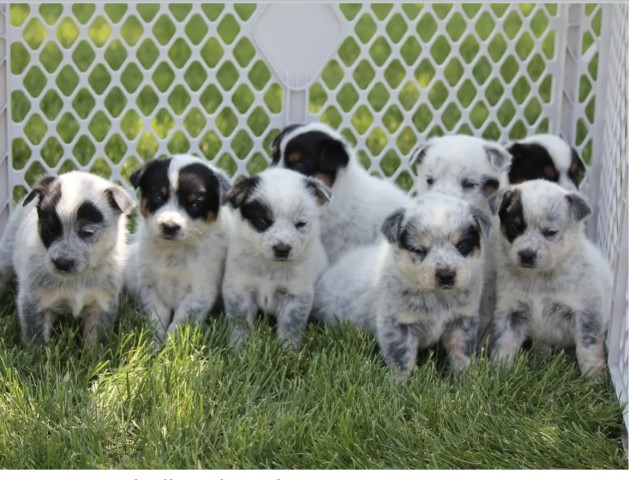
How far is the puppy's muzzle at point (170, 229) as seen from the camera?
564 centimetres

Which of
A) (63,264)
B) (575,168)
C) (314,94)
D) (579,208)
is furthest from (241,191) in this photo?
(314,94)

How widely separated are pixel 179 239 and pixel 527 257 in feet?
5.35

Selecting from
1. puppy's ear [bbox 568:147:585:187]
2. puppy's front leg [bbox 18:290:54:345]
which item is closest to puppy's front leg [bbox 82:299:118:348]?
puppy's front leg [bbox 18:290:54:345]

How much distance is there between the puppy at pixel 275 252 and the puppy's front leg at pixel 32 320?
0.87m

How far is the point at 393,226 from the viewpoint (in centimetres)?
533

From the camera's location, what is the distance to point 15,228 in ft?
20.2

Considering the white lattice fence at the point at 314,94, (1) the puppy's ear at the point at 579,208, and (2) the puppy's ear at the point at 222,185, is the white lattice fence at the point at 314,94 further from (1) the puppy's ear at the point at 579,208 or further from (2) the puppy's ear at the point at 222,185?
(2) the puppy's ear at the point at 222,185

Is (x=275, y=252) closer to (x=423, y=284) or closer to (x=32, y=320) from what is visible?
(x=423, y=284)

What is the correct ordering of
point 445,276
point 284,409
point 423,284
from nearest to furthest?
point 284,409
point 445,276
point 423,284

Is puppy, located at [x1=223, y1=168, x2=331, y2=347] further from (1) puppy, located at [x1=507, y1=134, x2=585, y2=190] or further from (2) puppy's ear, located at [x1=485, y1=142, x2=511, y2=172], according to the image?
(1) puppy, located at [x1=507, y1=134, x2=585, y2=190]

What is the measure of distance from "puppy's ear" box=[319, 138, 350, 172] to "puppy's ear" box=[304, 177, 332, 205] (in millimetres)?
517

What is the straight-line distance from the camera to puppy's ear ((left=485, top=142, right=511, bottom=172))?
236 inches

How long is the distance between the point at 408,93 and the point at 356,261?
4515mm

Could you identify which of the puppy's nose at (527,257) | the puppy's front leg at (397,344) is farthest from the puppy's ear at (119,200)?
the puppy's nose at (527,257)
